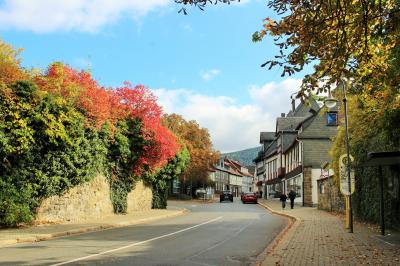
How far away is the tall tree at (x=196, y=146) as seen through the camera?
67.1 meters

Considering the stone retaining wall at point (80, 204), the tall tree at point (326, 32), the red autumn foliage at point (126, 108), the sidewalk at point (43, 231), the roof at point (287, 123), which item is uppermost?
the roof at point (287, 123)

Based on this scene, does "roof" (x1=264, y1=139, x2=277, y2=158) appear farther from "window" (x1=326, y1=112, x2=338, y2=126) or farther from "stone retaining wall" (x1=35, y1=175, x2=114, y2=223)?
"stone retaining wall" (x1=35, y1=175, x2=114, y2=223)

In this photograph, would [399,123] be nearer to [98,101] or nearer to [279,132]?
[98,101]

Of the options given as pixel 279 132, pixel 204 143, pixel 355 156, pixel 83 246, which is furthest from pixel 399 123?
pixel 204 143

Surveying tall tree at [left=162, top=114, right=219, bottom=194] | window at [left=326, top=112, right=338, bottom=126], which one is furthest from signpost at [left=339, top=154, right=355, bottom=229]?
tall tree at [left=162, top=114, right=219, bottom=194]

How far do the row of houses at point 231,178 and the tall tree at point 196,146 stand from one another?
3361 centimetres

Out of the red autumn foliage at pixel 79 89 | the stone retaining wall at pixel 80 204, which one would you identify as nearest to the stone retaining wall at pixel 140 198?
the stone retaining wall at pixel 80 204

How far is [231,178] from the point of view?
129875mm

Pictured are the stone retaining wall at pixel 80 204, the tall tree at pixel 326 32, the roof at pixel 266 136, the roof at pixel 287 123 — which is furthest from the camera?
the roof at pixel 266 136

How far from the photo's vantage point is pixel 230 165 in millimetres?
134375

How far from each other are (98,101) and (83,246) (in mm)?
10386

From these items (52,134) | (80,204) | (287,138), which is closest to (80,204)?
(80,204)

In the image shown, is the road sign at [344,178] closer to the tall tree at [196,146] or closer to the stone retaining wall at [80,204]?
the stone retaining wall at [80,204]

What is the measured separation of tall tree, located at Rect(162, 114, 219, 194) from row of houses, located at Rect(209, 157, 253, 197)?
110 ft
